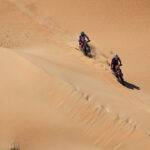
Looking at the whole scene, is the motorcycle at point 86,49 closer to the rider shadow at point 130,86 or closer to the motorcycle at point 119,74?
the motorcycle at point 119,74

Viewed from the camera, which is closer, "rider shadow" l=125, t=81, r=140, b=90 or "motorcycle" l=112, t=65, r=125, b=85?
"motorcycle" l=112, t=65, r=125, b=85

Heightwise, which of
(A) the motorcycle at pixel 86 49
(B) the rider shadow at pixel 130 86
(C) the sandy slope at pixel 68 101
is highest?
(A) the motorcycle at pixel 86 49

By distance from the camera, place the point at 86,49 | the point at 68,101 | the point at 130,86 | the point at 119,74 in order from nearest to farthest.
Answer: the point at 68,101
the point at 119,74
the point at 130,86
the point at 86,49

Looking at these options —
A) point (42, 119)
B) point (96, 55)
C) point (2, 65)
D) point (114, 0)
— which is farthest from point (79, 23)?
point (42, 119)

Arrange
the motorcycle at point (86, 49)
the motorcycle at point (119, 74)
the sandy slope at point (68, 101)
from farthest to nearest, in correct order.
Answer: the motorcycle at point (86, 49), the motorcycle at point (119, 74), the sandy slope at point (68, 101)

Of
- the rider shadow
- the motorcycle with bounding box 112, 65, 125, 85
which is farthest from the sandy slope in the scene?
the motorcycle with bounding box 112, 65, 125, 85

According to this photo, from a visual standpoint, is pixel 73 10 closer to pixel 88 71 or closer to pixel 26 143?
pixel 88 71

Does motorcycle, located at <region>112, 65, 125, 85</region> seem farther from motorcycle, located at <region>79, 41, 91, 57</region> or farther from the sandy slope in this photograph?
motorcycle, located at <region>79, 41, 91, 57</region>

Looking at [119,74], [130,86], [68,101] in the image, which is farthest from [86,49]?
[68,101]

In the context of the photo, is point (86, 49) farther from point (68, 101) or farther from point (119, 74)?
point (68, 101)

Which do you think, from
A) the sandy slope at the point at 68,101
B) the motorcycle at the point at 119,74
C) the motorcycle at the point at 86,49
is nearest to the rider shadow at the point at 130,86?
the sandy slope at the point at 68,101

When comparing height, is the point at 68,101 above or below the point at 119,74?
below

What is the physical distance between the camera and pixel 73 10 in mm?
19781

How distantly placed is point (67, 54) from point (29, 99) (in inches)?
225
